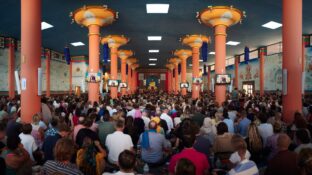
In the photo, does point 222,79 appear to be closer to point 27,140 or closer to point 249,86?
point 27,140

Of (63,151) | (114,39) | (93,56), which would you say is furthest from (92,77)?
(63,151)

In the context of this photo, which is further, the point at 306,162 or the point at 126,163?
the point at 126,163

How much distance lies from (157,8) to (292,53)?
275 inches

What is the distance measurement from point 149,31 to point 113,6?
506cm

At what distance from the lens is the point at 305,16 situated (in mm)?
13023

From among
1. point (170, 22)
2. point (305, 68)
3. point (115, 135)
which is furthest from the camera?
point (305, 68)

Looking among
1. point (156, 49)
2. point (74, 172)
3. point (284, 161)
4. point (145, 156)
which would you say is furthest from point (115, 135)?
point (156, 49)

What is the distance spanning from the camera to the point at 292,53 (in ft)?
23.7

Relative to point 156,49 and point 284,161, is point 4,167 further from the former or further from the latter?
point 156,49

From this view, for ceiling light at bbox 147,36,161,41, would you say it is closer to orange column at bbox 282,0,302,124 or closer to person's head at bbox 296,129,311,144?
orange column at bbox 282,0,302,124

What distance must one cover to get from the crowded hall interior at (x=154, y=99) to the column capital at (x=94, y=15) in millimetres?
54

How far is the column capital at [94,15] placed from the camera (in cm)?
1149

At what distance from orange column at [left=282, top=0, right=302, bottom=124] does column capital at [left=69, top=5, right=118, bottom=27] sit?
749cm

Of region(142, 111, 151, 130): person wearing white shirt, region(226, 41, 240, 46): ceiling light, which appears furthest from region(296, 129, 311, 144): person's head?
region(226, 41, 240, 46): ceiling light
